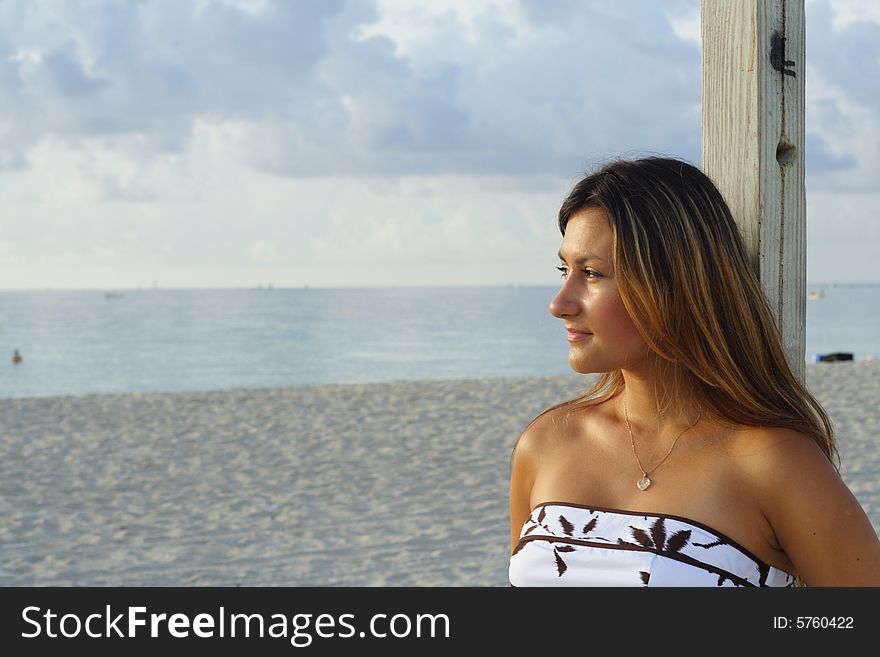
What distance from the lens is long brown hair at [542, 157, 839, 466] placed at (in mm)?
1428

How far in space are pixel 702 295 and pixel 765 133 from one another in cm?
30

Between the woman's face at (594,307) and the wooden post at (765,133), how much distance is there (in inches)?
→ 9.1

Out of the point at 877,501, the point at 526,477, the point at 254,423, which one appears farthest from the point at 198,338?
the point at 526,477

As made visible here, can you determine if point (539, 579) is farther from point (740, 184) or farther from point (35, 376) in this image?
point (35, 376)

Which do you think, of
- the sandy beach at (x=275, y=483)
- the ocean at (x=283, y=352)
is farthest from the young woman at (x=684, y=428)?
the ocean at (x=283, y=352)

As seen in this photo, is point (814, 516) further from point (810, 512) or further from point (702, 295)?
point (702, 295)

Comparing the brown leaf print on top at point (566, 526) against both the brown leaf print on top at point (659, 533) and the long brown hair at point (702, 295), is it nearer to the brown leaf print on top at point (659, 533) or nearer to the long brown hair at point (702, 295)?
the brown leaf print on top at point (659, 533)

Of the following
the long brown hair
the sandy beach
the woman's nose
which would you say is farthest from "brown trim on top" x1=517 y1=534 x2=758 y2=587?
the sandy beach

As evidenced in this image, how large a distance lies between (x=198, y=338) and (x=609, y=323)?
58267 millimetres

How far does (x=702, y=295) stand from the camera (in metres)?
1.43

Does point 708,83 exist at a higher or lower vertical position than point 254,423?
lower

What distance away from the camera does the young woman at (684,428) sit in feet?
4.46

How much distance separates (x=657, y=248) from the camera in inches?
56.4
